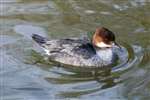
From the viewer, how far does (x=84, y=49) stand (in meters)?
9.19

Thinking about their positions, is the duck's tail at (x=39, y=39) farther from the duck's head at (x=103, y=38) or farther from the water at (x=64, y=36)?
the duck's head at (x=103, y=38)

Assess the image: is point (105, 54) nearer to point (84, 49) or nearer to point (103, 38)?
point (103, 38)

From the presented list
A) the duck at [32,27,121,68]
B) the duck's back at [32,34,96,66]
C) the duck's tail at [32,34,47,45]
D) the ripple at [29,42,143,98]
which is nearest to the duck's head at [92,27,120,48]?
the duck at [32,27,121,68]

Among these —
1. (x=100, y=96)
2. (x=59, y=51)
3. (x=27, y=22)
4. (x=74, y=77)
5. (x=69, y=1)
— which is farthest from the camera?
(x=69, y=1)

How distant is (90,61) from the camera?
9156mm

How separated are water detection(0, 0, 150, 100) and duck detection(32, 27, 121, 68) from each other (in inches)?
6.5

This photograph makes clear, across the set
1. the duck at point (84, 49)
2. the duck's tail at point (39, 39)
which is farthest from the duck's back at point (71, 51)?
the duck's tail at point (39, 39)

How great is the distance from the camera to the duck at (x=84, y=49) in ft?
30.1

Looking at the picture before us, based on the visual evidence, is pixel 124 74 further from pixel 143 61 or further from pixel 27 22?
pixel 27 22

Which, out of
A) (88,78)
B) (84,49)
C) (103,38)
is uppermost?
(103,38)

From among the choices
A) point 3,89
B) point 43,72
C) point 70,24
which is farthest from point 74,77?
point 70,24

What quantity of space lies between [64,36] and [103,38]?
94cm

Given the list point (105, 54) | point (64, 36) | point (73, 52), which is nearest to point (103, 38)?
point (105, 54)

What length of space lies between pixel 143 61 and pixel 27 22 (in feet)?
7.82
